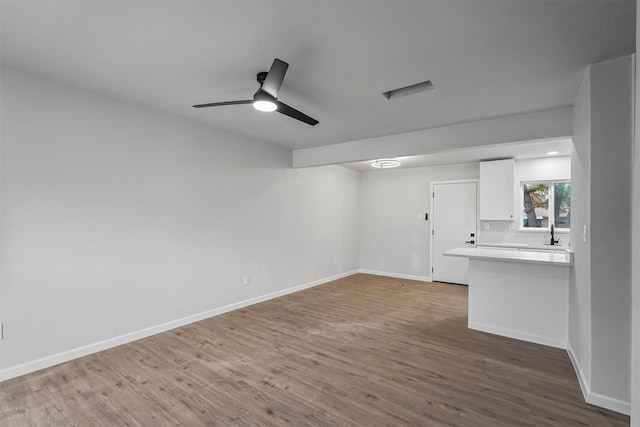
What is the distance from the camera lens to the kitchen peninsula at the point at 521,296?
10.5 feet

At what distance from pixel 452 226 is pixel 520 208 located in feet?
4.12

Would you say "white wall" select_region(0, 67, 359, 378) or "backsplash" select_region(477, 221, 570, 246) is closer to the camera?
"white wall" select_region(0, 67, 359, 378)

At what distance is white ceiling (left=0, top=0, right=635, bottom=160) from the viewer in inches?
69.5

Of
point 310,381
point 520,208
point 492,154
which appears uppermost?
point 492,154

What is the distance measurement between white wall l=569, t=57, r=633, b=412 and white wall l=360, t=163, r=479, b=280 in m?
3.93

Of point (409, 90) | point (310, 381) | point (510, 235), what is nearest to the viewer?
point (310, 381)

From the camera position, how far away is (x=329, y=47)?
2.14m

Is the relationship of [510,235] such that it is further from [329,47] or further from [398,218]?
[329,47]

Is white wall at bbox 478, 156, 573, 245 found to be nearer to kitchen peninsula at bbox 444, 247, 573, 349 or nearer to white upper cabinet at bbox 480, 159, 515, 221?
white upper cabinet at bbox 480, 159, 515, 221

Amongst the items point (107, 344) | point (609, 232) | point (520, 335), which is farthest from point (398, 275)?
point (107, 344)

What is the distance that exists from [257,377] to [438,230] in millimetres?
5040

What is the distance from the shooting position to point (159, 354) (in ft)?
9.67

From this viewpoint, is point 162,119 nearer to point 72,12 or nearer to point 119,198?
point 119,198

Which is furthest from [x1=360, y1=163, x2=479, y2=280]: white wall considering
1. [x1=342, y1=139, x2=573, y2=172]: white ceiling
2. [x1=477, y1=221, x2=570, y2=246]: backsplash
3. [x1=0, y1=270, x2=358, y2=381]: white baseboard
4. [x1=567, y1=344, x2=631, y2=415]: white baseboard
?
[x1=567, y1=344, x2=631, y2=415]: white baseboard
